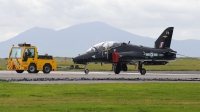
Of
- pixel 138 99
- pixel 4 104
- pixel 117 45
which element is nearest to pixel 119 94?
pixel 138 99

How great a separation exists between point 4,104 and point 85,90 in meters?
7.55

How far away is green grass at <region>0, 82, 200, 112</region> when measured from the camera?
22.4 metres

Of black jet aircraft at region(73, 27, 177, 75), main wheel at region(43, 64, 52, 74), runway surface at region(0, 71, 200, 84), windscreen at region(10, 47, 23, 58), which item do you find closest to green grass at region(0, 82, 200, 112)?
runway surface at region(0, 71, 200, 84)

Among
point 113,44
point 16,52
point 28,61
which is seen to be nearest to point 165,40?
point 113,44

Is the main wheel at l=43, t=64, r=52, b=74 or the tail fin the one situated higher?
the tail fin

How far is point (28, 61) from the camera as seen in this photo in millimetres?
56500

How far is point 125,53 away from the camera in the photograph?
184 ft

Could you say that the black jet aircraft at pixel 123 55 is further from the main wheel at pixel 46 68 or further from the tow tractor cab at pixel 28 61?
the tow tractor cab at pixel 28 61

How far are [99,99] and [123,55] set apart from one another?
98.7ft

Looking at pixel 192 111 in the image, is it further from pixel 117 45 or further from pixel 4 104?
pixel 117 45

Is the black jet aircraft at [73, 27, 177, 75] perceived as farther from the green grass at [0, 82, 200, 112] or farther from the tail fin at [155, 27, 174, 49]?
the green grass at [0, 82, 200, 112]

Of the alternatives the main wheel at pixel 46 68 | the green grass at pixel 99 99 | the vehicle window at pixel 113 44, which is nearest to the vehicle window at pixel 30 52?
the main wheel at pixel 46 68

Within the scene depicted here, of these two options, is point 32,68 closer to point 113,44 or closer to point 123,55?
point 113,44

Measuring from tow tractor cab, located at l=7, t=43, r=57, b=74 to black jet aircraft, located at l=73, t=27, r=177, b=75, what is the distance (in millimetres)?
3466
